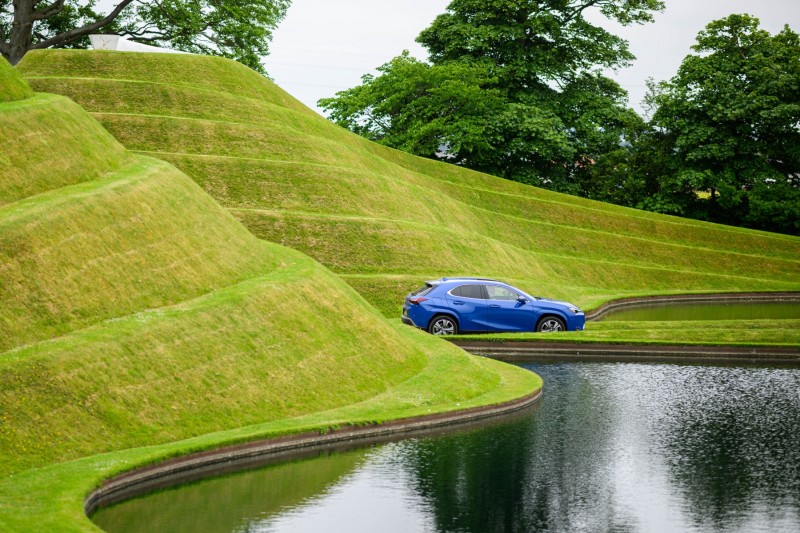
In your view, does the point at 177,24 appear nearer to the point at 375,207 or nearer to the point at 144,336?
the point at 375,207

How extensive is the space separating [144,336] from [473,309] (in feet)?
54.3

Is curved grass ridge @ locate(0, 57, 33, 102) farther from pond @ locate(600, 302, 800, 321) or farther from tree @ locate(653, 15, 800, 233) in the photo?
tree @ locate(653, 15, 800, 233)

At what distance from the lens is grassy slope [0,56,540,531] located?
61.4ft

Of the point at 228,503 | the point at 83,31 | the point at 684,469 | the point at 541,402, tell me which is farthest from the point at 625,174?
the point at 228,503

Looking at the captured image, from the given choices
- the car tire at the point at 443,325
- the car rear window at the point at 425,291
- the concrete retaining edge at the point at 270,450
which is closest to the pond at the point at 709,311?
the car tire at the point at 443,325

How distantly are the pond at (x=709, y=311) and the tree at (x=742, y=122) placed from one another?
1940cm

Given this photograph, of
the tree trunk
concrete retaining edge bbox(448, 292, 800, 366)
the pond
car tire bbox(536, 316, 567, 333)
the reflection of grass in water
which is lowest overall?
the reflection of grass in water

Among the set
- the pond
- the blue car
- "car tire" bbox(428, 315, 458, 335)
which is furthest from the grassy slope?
the pond

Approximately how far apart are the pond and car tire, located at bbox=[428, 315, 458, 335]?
559 inches

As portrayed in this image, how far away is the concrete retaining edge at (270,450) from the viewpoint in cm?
1758

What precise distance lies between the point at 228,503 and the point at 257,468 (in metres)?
2.47

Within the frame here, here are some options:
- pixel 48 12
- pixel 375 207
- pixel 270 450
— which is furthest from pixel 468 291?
pixel 48 12

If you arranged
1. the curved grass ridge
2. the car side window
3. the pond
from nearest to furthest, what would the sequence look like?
the curved grass ridge, the car side window, the pond

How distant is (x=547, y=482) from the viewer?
18.6 m
